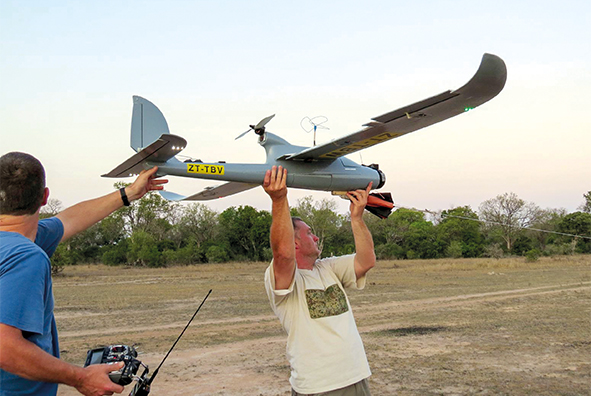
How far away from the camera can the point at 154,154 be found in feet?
12.1

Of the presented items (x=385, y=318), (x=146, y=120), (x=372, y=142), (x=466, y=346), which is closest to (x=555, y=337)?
(x=466, y=346)

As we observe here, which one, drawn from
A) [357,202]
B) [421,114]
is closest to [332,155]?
[357,202]

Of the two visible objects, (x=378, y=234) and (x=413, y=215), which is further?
(x=413, y=215)

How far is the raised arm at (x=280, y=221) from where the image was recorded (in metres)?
2.88

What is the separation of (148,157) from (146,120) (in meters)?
1.52

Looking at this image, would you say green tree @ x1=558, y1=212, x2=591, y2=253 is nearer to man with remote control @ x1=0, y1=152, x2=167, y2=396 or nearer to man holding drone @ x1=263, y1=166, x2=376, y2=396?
man holding drone @ x1=263, y1=166, x2=376, y2=396

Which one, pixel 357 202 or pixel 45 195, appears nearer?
pixel 45 195

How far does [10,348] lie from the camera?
183 centimetres

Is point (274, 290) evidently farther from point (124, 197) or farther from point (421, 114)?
point (421, 114)

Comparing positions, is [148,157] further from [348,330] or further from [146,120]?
[348,330]

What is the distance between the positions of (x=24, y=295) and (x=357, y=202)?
2317mm

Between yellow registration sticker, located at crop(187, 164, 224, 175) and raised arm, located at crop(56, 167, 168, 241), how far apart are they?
526mm

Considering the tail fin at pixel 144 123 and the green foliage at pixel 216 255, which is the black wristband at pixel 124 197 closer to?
the tail fin at pixel 144 123

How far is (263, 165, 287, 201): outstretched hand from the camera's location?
9.43 feet
